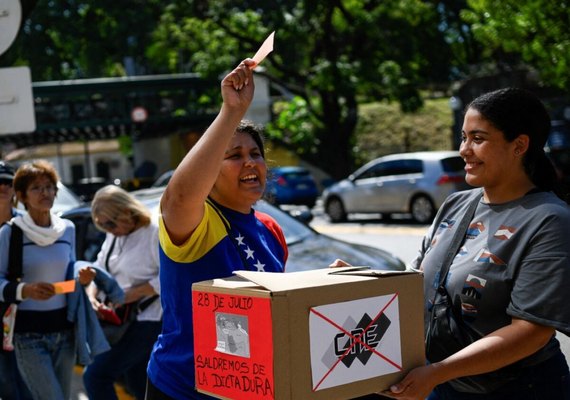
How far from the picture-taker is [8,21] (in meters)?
4.91

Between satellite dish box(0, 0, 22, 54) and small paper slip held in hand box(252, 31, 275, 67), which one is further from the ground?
satellite dish box(0, 0, 22, 54)

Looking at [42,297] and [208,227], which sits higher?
[208,227]

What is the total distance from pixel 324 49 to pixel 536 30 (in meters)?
11.3

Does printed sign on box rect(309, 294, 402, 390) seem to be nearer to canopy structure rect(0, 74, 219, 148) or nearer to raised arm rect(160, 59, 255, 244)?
raised arm rect(160, 59, 255, 244)

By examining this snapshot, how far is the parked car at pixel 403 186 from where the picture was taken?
17797 millimetres

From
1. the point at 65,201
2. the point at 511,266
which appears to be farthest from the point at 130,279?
the point at 65,201

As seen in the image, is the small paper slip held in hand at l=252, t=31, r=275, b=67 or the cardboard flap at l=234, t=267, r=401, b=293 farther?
the small paper slip held in hand at l=252, t=31, r=275, b=67

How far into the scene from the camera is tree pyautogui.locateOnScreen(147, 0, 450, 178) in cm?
2528

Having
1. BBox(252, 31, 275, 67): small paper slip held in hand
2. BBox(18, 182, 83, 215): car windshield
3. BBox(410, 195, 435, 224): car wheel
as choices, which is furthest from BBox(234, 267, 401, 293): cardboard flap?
BBox(410, 195, 435, 224): car wheel

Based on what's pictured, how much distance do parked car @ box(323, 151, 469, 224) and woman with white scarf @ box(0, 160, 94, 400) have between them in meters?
13.3

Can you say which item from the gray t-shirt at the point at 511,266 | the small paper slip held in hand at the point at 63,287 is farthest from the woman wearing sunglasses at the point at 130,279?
the gray t-shirt at the point at 511,266

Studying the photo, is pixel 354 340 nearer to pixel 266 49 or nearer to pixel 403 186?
pixel 266 49

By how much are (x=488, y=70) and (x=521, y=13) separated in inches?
436

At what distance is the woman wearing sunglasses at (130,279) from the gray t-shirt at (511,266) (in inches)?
101
